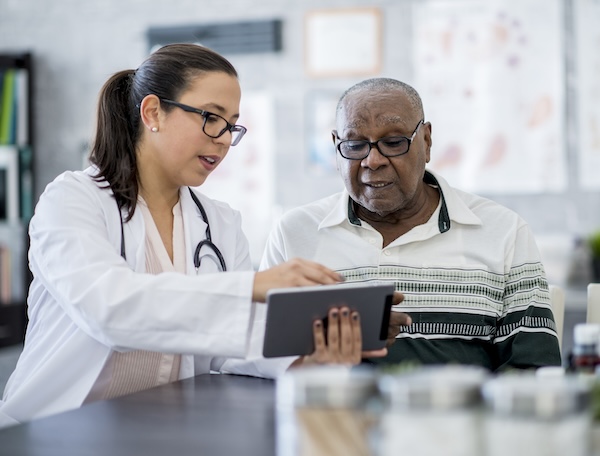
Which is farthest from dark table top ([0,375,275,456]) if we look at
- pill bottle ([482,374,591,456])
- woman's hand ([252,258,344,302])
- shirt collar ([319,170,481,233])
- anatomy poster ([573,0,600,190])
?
anatomy poster ([573,0,600,190])

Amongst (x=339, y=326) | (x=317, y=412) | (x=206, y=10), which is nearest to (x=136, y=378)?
(x=339, y=326)

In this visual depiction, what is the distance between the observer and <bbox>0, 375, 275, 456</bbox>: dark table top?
45.3 inches

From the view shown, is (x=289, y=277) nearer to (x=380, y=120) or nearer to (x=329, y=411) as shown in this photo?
(x=329, y=411)

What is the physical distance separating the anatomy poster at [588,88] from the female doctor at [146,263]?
2.29 meters

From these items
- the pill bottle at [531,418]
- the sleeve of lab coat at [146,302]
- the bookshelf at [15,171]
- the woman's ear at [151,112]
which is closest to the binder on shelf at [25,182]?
the bookshelf at [15,171]

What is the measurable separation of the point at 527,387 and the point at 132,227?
4.02 ft

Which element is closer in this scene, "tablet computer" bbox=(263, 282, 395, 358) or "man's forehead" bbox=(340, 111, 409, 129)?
"tablet computer" bbox=(263, 282, 395, 358)

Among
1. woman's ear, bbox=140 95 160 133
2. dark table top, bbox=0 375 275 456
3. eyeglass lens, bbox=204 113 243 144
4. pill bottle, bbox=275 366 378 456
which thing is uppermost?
woman's ear, bbox=140 95 160 133

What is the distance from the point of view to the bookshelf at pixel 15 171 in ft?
14.6

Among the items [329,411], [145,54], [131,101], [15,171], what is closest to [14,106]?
[15,171]

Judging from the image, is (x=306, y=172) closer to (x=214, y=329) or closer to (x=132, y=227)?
(x=132, y=227)

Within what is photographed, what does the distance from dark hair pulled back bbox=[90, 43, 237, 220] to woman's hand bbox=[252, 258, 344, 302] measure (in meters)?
0.47

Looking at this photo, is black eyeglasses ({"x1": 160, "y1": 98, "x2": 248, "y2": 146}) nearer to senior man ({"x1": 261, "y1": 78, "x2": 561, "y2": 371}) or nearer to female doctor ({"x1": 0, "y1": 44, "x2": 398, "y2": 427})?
female doctor ({"x1": 0, "y1": 44, "x2": 398, "y2": 427})

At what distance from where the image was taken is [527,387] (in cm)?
74
